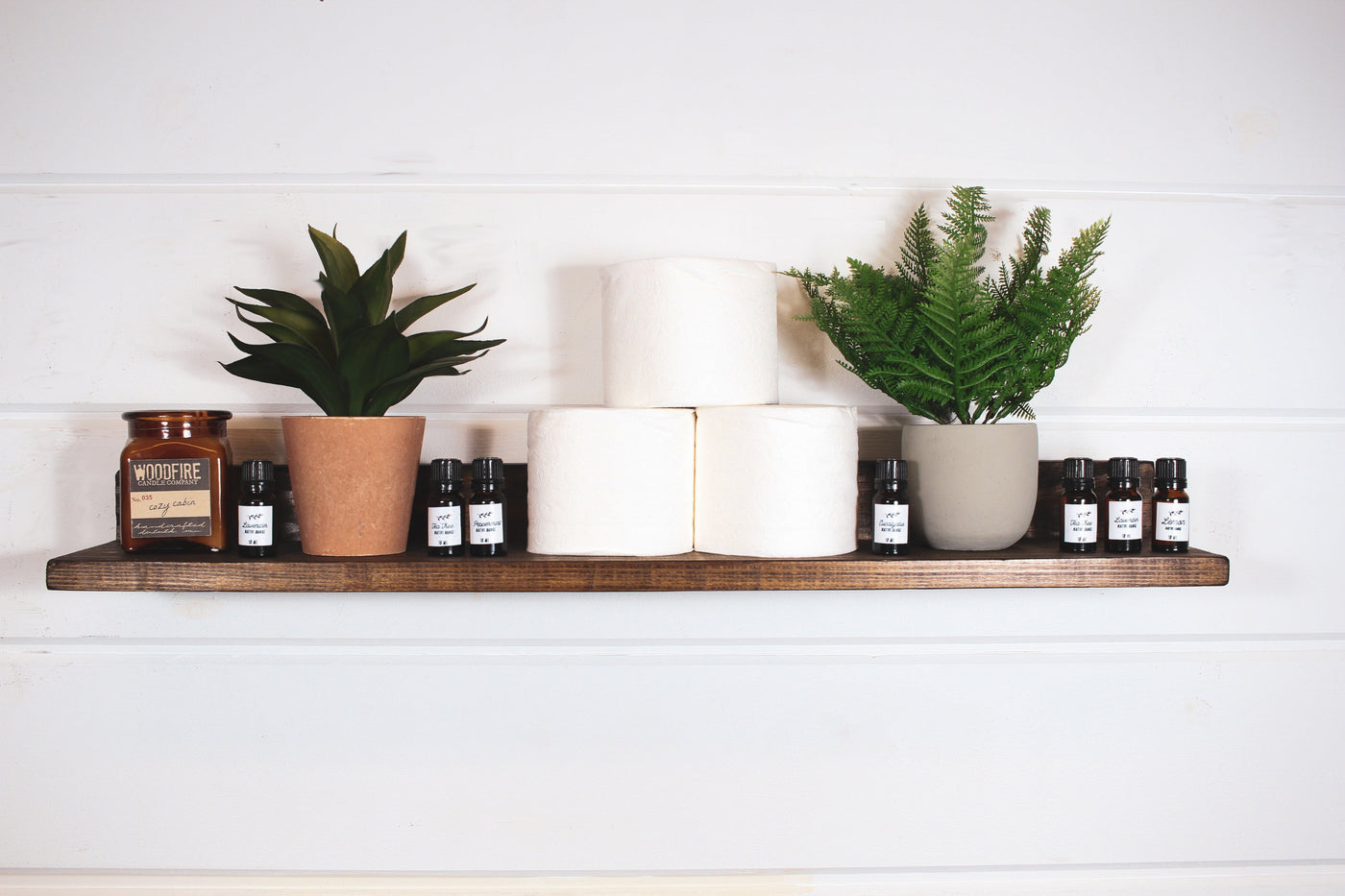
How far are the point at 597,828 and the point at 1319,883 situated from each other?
0.65 meters

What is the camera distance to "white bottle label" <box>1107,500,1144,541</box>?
2.05 feet

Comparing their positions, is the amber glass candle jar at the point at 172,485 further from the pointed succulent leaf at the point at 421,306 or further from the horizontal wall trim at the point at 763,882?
the horizontal wall trim at the point at 763,882

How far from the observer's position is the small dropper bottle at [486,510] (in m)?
0.60

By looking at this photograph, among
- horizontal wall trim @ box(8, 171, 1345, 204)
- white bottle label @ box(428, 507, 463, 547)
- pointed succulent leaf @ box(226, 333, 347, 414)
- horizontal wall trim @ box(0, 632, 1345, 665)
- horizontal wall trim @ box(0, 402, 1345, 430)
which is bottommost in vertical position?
horizontal wall trim @ box(0, 632, 1345, 665)

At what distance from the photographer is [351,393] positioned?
0.60m

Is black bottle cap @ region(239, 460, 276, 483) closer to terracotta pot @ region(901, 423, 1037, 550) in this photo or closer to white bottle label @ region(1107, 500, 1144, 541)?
terracotta pot @ region(901, 423, 1037, 550)

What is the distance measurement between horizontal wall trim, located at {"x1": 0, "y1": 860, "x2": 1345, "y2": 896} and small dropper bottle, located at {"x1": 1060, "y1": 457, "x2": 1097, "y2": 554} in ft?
1.03

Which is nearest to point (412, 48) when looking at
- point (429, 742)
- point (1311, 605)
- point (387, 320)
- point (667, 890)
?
point (387, 320)

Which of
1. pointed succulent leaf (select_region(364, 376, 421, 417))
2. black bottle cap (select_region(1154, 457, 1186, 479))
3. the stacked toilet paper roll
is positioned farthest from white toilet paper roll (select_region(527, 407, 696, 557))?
black bottle cap (select_region(1154, 457, 1186, 479))

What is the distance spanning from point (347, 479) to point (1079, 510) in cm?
55

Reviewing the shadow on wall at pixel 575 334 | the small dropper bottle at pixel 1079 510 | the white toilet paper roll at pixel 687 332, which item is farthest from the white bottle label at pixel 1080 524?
the shadow on wall at pixel 575 334

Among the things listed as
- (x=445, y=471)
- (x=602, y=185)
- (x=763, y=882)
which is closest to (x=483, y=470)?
(x=445, y=471)

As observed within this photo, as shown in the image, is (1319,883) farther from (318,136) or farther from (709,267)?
(318,136)

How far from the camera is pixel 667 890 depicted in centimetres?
71
